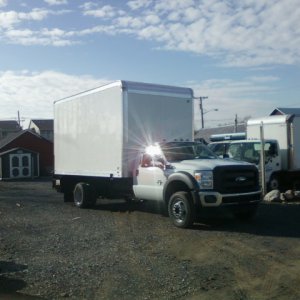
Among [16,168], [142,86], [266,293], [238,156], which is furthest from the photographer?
[16,168]

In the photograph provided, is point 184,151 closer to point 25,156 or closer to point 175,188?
point 175,188

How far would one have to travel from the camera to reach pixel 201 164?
1187 centimetres

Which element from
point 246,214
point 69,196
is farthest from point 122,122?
point 69,196

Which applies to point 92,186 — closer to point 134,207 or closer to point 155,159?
point 134,207

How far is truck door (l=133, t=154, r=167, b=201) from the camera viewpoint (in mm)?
12820

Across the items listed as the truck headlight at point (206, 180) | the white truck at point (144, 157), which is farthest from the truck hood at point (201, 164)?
the truck headlight at point (206, 180)

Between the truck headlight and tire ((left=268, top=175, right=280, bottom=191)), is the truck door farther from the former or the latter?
tire ((left=268, top=175, right=280, bottom=191))

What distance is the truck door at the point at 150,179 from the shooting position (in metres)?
12.8

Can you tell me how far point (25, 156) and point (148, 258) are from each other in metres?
35.0

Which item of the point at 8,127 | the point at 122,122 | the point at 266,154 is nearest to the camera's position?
the point at 122,122

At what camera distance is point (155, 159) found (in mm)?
13180

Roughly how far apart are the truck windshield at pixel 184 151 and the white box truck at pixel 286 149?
6282 millimetres

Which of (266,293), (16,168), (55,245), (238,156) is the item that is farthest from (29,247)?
(16,168)

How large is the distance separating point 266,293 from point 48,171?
3955cm
